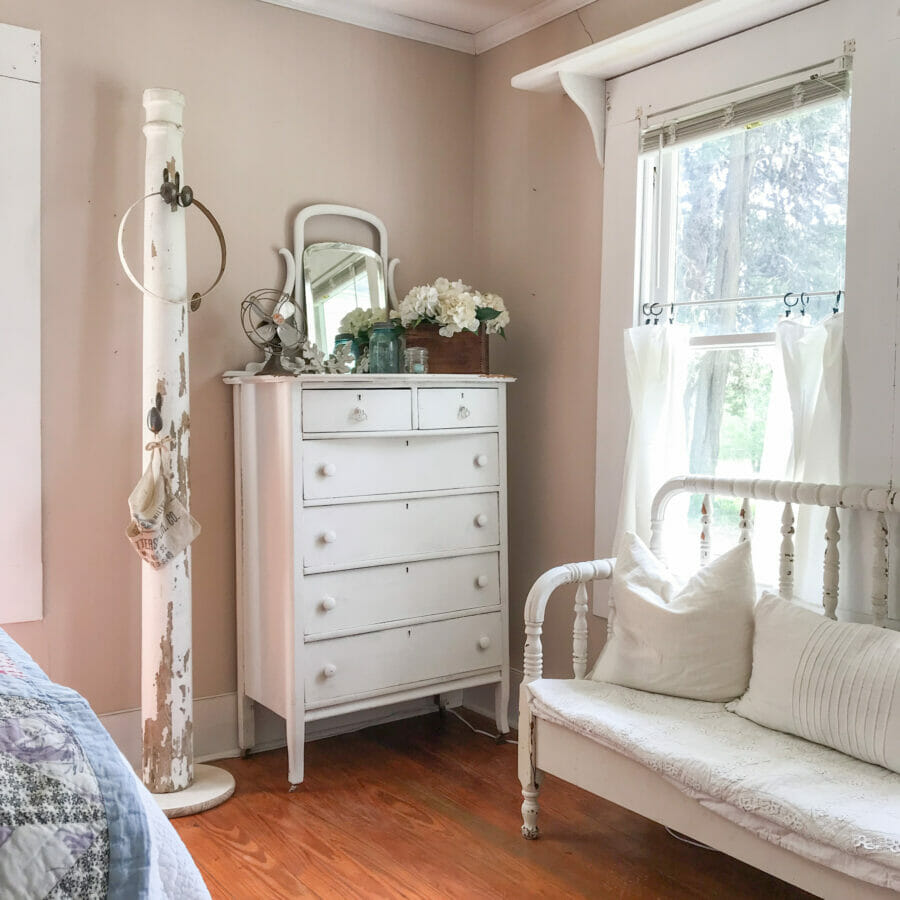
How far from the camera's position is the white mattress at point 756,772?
5.44ft

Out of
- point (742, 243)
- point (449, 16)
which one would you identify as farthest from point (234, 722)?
point (449, 16)

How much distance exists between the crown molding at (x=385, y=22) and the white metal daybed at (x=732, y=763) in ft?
6.07

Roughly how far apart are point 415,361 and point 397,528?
529mm

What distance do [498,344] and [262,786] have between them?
66.5 inches

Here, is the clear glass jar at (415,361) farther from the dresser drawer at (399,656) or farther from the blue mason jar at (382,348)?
the dresser drawer at (399,656)

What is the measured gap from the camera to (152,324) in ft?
8.73

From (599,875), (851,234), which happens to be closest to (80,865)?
(599,875)

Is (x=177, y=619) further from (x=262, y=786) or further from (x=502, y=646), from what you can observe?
(x=502, y=646)

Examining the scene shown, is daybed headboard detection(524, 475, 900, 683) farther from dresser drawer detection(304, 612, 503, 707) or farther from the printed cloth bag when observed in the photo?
the printed cloth bag

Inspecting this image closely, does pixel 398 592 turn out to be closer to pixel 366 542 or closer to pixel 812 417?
pixel 366 542

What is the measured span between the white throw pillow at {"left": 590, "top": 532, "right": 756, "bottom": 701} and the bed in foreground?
1471 mm

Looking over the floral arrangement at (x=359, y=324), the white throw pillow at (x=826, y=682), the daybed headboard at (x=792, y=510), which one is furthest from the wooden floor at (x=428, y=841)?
the floral arrangement at (x=359, y=324)

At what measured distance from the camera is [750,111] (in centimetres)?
257

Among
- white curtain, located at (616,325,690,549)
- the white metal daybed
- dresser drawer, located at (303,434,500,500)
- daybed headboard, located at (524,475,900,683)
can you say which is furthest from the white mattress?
dresser drawer, located at (303,434,500,500)
